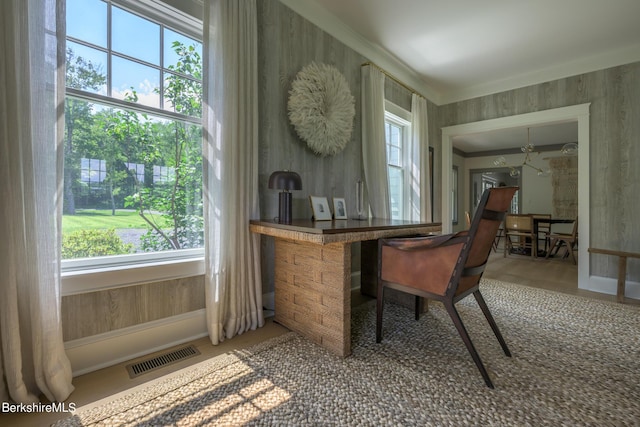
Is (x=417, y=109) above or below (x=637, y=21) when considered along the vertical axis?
below

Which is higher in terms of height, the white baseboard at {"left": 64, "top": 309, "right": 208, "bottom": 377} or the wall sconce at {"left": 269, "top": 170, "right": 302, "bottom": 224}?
the wall sconce at {"left": 269, "top": 170, "right": 302, "bottom": 224}

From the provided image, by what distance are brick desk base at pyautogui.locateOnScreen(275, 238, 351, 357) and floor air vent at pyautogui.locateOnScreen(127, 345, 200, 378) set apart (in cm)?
64

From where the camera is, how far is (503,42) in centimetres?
305

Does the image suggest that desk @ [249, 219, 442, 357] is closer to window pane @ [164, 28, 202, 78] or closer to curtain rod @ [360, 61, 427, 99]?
window pane @ [164, 28, 202, 78]

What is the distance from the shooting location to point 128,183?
1.72m

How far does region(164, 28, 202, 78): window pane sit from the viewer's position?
73.4 inches

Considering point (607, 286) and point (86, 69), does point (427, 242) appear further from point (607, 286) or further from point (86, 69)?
point (607, 286)

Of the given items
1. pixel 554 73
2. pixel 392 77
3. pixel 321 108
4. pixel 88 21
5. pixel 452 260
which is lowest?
pixel 452 260

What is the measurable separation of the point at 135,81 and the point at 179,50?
0.40m

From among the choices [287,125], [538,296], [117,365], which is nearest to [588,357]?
[538,296]

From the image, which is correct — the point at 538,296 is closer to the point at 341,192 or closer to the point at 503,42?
the point at 341,192

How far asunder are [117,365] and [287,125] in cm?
201

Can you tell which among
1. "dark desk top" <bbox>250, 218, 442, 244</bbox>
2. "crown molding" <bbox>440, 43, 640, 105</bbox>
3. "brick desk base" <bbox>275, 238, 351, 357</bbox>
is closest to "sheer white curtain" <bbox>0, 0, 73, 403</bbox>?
"dark desk top" <bbox>250, 218, 442, 244</bbox>

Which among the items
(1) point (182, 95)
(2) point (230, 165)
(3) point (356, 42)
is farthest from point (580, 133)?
(1) point (182, 95)
